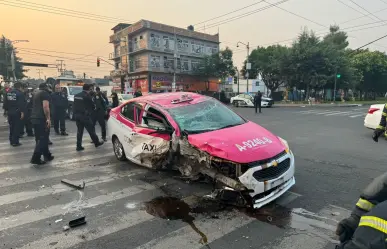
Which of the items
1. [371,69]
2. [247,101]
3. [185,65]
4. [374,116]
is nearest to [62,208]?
[374,116]

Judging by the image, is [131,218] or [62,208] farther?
[62,208]

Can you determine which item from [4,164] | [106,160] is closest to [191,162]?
[106,160]

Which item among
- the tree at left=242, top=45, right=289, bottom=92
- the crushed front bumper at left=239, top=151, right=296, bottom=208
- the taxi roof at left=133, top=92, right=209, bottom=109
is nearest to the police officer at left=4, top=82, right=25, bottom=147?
the taxi roof at left=133, top=92, right=209, bottom=109

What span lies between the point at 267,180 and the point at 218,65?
46478 mm

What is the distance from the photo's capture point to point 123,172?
612 cm

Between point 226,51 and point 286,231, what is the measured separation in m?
48.1

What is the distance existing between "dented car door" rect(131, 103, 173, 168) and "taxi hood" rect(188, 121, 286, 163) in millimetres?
708

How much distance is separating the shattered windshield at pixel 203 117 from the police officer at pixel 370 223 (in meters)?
3.38

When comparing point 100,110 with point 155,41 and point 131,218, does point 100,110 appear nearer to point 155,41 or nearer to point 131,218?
point 131,218

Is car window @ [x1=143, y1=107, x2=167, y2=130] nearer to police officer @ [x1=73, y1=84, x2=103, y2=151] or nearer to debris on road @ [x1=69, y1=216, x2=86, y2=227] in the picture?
debris on road @ [x1=69, y1=216, x2=86, y2=227]

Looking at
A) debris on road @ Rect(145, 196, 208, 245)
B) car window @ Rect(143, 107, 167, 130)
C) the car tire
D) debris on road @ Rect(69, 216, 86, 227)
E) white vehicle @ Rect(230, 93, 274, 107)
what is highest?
car window @ Rect(143, 107, 167, 130)

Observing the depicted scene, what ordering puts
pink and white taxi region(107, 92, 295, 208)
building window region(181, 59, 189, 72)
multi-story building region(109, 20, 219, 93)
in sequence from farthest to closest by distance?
building window region(181, 59, 189, 72)
multi-story building region(109, 20, 219, 93)
pink and white taxi region(107, 92, 295, 208)

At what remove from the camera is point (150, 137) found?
559cm

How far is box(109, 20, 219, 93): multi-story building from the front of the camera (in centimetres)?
4678
